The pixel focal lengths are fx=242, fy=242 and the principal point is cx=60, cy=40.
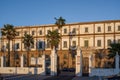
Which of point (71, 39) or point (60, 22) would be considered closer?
point (60, 22)

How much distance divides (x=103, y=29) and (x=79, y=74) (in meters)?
20.2

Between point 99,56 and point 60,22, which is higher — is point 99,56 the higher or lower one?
the lower one

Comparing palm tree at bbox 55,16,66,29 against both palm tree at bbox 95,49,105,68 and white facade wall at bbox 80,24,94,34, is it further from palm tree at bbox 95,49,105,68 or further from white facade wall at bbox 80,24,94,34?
palm tree at bbox 95,49,105,68

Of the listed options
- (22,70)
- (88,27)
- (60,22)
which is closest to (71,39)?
(88,27)

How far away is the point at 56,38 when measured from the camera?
57.4 m

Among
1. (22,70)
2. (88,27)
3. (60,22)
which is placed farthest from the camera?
(88,27)

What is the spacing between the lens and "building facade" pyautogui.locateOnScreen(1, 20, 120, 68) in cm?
6188

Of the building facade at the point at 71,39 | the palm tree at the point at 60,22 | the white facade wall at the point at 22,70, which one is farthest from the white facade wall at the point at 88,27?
the white facade wall at the point at 22,70

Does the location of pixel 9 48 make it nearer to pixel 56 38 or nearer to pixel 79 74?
pixel 56 38

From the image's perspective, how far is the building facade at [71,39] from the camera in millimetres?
61875

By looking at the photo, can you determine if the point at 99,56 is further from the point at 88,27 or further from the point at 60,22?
the point at 60,22

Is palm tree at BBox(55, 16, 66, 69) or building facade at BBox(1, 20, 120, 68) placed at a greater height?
palm tree at BBox(55, 16, 66, 69)

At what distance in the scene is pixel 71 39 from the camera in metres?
66.2

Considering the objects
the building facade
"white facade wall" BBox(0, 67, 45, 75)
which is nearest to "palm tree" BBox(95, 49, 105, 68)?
the building facade
